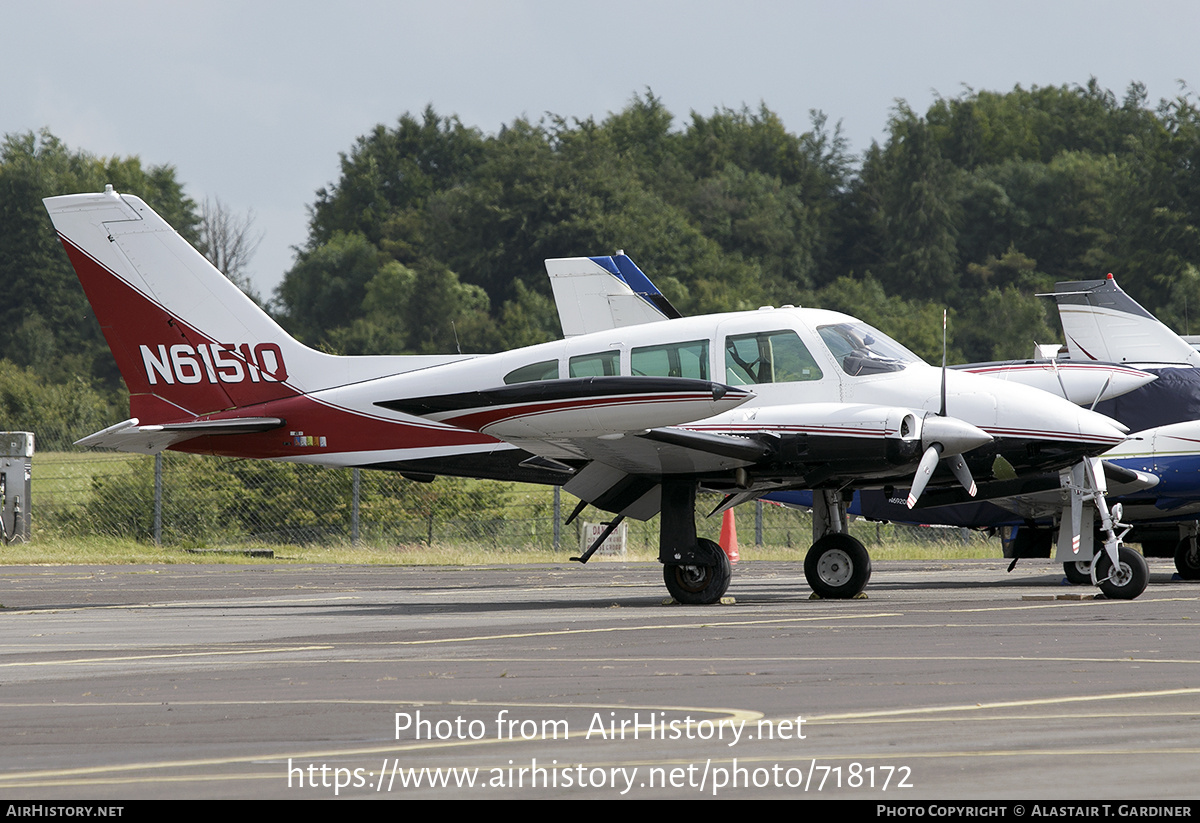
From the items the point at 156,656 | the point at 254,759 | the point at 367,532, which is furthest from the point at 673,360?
the point at 367,532

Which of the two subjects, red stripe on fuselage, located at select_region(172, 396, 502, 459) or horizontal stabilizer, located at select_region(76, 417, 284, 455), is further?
horizontal stabilizer, located at select_region(76, 417, 284, 455)

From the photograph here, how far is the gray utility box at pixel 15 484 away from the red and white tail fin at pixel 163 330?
11520 millimetres

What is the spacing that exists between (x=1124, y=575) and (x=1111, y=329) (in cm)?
1037

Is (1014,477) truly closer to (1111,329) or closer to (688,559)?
(688,559)

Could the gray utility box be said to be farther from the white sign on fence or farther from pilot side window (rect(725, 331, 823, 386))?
pilot side window (rect(725, 331, 823, 386))

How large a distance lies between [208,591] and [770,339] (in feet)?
24.5

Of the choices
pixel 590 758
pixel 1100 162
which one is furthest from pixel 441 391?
pixel 1100 162

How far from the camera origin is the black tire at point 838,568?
15.6 metres

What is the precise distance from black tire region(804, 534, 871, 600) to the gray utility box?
17.7 m

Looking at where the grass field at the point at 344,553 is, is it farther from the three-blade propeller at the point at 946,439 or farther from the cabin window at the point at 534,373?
the three-blade propeller at the point at 946,439

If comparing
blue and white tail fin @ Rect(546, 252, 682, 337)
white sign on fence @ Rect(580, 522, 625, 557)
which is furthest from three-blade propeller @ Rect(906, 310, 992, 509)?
white sign on fence @ Rect(580, 522, 625, 557)

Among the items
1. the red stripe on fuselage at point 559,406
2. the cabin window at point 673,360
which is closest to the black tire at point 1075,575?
the cabin window at point 673,360

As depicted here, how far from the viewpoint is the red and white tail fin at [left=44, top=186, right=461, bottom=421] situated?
17.6 m
